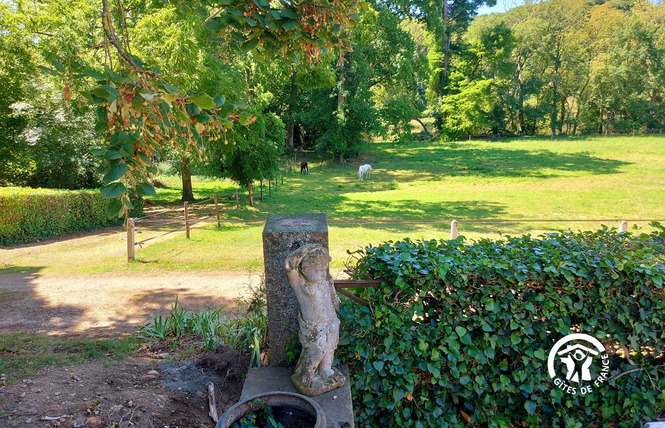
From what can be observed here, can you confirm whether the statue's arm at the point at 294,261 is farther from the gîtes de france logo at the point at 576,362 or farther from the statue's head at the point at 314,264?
the gîtes de france logo at the point at 576,362

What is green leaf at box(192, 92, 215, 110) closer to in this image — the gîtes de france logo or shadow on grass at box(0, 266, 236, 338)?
the gîtes de france logo

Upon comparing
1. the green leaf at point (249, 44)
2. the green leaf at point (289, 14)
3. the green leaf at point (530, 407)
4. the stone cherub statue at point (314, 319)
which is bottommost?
the green leaf at point (530, 407)

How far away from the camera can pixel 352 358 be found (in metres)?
3.90

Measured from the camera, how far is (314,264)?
3.26 metres

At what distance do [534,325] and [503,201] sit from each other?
15.7 m

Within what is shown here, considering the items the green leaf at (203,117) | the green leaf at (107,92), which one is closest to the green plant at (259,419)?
the green leaf at (203,117)

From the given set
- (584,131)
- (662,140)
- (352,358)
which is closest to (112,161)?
(352,358)

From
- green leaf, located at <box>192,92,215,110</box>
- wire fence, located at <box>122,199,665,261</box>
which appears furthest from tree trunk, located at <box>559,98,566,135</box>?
green leaf, located at <box>192,92,215,110</box>

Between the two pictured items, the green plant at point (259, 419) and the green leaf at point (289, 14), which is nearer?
the green plant at point (259, 419)

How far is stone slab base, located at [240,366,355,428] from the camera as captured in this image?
10.2 feet

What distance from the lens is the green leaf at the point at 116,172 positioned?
2.49 meters

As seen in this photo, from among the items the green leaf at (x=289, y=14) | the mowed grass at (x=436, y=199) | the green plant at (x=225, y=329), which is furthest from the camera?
the mowed grass at (x=436, y=199)

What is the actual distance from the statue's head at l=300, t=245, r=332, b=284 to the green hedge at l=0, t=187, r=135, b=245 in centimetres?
1356

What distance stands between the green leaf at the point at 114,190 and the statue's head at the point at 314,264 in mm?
1350
